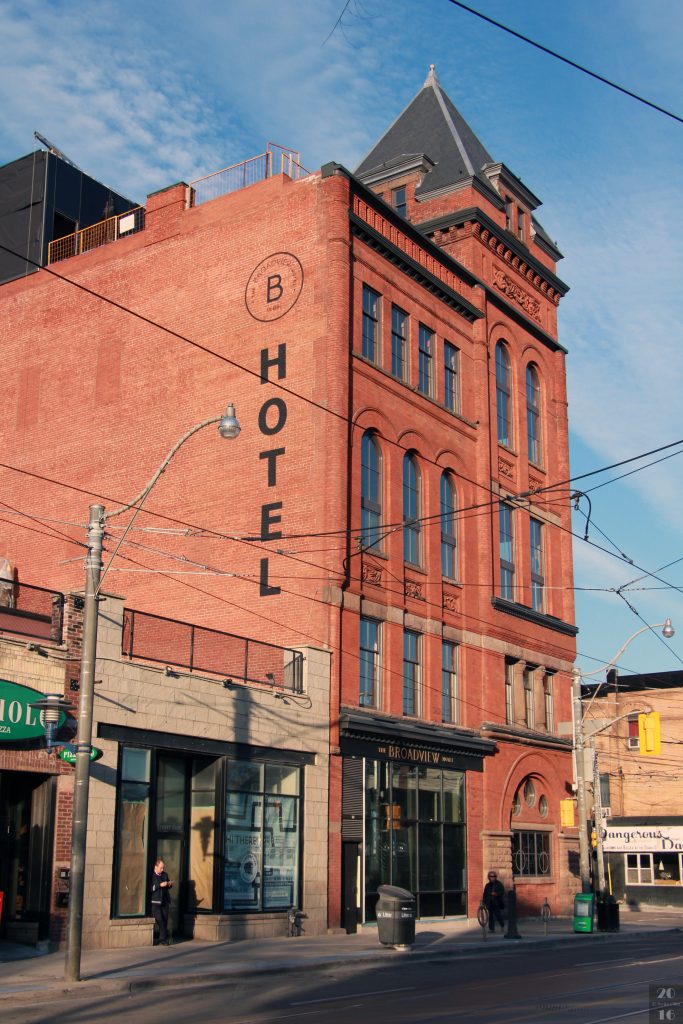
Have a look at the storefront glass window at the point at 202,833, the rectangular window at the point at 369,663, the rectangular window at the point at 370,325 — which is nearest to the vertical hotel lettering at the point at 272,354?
the rectangular window at the point at 370,325

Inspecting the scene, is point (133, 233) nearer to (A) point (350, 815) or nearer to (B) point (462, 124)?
(B) point (462, 124)

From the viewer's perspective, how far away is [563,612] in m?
Answer: 44.3

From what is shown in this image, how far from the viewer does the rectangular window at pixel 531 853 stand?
38.8 m

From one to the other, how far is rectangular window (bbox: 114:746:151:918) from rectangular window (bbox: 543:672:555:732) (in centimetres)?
2072

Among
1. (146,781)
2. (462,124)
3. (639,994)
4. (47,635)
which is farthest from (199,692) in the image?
(462,124)

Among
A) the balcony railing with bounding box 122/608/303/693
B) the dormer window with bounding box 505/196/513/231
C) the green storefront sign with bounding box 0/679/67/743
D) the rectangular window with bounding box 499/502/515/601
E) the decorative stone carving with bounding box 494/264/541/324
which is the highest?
the dormer window with bounding box 505/196/513/231

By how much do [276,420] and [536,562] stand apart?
1434 centimetres

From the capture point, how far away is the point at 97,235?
139 ft

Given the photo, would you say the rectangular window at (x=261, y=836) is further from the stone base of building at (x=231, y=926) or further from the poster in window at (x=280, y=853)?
the stone base of building at (x=231, y=926)

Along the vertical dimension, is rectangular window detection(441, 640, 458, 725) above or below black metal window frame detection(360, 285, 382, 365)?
below

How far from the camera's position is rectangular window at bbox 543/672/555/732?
4238cm
